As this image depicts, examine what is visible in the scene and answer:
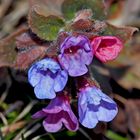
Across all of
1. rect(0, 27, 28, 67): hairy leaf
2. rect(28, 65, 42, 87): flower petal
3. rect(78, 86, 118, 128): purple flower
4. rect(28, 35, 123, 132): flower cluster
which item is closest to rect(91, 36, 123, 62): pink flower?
rect(28, 35, 123, 132): flower cluster

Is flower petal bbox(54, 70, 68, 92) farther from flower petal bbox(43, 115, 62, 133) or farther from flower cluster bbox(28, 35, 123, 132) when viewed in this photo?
flower petal bbox(43, 115, 62, 133)

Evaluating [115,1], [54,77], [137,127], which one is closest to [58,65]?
[54,77]

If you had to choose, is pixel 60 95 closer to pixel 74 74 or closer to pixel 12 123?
pixel 74 74

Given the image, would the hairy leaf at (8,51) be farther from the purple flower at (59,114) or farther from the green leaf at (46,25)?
the purple flower at (59,114)


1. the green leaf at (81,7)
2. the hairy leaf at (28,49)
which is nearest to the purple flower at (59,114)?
the hairy leaf at (28,49)

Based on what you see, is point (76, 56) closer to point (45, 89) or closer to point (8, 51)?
point (45, 89)

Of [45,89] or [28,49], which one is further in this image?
[28,49]

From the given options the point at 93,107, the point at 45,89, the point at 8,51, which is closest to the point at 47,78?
the point at 45,89
